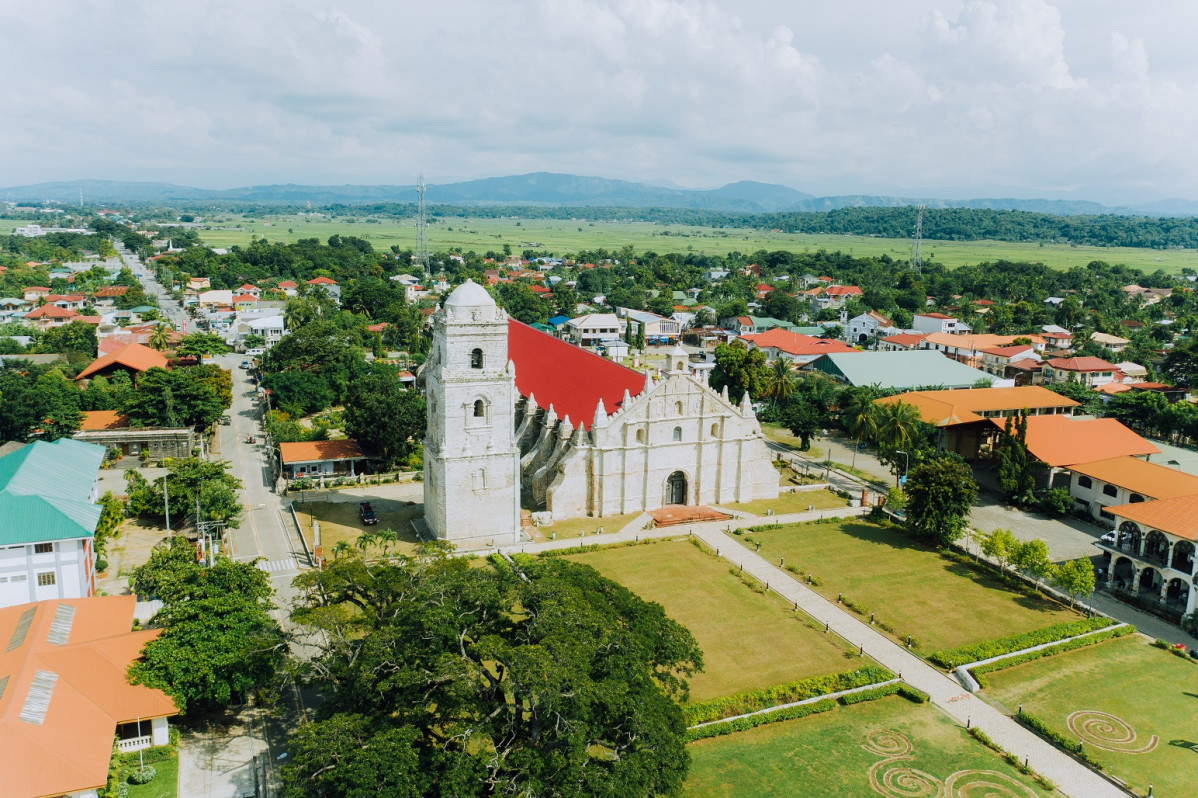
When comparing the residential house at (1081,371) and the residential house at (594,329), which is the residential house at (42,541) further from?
the residential house at (1081,371)

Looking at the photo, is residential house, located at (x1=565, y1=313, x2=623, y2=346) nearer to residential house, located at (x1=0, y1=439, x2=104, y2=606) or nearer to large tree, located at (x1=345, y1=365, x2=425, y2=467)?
large tree, located at (x1=345, y1=365, x2=425, y2=467)

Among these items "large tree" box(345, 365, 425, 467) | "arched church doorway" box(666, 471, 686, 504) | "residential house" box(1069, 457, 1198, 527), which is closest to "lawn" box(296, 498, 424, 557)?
"large tree" box(345, 365, 425, 467)

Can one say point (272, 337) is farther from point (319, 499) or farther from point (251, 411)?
point (319, 499)

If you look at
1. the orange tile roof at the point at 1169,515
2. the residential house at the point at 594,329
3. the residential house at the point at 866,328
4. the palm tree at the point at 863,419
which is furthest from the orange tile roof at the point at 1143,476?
the residential house at the point at 594,329

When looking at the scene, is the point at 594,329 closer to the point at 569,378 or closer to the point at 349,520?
the point at 569,378

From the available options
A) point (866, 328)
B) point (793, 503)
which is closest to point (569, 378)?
point (793, 503)

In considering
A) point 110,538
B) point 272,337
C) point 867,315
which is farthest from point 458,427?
point 867,315
